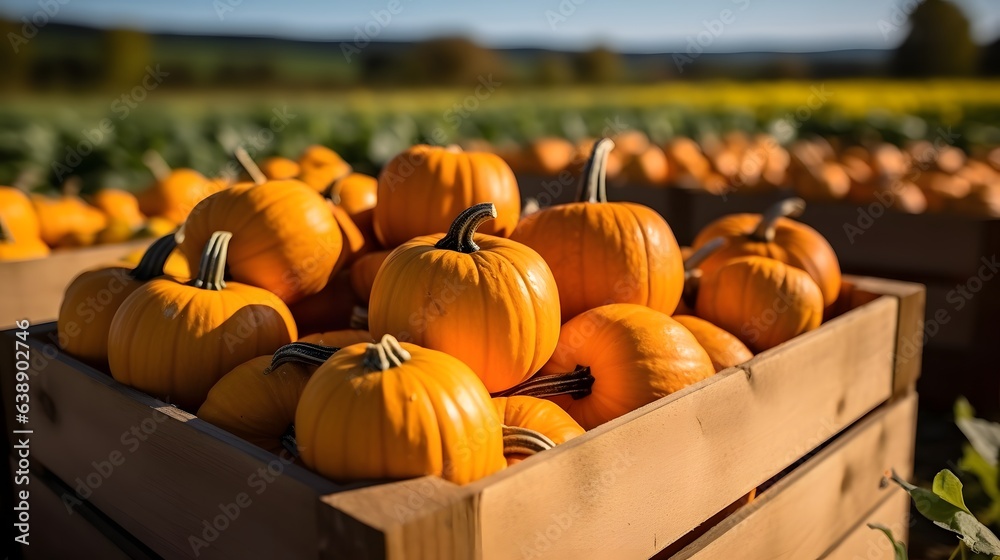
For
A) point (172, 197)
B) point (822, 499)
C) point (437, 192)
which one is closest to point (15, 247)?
point (172, 197)

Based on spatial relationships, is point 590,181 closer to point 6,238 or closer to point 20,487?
point 20,487

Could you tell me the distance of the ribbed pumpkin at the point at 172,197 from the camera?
3480mm

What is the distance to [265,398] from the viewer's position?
141 centimetres

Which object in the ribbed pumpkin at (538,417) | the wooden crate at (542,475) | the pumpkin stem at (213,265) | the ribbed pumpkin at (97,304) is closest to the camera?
the wooden crate at (542,475)

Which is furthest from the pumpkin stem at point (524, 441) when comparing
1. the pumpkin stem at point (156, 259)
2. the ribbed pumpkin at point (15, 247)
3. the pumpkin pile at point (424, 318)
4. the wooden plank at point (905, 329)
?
the ribbed pumpkin at point (15, 247)

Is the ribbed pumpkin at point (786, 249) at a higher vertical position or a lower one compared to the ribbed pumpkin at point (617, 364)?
higher

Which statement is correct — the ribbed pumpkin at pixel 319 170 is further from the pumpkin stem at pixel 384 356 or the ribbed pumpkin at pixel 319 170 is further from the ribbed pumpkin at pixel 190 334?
the pumpkin stem at pixel 384 356

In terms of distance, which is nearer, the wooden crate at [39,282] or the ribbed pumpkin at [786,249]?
the ribbed pumpkin at [786,249]

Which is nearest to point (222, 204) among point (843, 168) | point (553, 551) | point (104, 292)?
point (104, 292)

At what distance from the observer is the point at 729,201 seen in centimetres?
433

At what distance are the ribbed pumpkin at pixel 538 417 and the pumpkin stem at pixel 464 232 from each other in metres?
0.31

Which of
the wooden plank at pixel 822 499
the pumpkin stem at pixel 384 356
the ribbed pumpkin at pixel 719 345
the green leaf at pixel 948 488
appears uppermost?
the pumpkin stem at pixel 384 356

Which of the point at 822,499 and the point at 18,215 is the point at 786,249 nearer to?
the point at 822,499

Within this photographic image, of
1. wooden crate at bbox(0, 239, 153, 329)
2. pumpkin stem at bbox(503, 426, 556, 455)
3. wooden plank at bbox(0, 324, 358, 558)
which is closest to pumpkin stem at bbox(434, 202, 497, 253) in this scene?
pumpkin stem at bbox(503, 426, 556, 455)
